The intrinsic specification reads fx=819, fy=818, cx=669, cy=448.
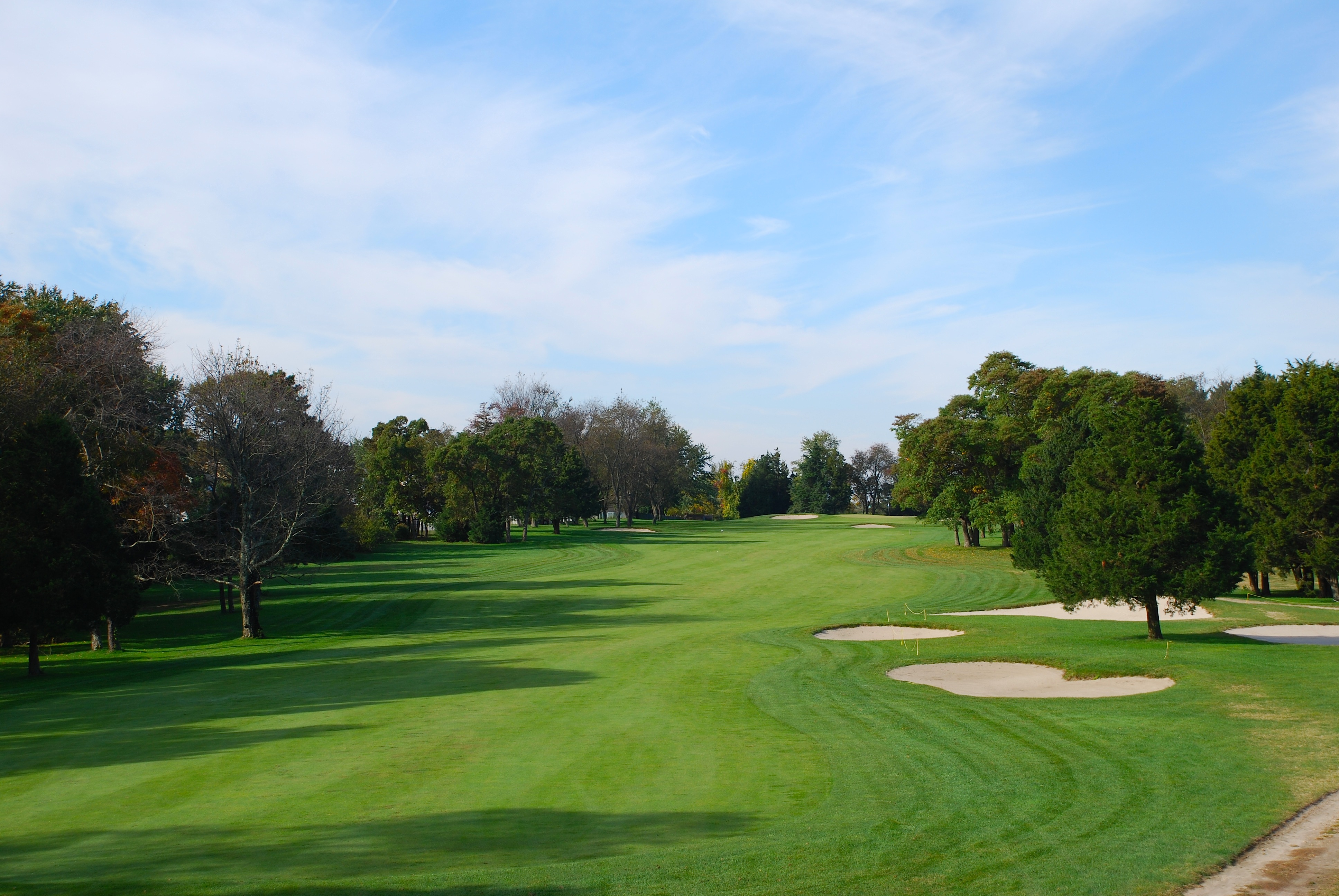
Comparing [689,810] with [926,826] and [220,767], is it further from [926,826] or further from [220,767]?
[220,767]

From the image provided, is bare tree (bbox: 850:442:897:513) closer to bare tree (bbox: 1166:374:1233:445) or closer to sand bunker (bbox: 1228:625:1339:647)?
bare tree (bbox: 1166:374:1233:445)

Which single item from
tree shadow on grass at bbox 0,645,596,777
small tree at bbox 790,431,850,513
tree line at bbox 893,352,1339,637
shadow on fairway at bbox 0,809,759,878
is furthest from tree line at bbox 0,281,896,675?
small tree at bbox 790,431,850,513

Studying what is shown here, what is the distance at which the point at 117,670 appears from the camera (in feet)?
71.8

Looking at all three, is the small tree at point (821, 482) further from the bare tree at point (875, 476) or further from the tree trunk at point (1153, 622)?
the tree trunk at point (1153, 622)

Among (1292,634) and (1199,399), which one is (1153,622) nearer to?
(1292,634)

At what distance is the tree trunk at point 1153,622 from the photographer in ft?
62.5

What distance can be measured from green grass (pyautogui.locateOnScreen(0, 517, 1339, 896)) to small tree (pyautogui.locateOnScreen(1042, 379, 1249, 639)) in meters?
1.58

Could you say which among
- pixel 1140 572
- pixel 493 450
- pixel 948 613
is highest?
pixel 493 450

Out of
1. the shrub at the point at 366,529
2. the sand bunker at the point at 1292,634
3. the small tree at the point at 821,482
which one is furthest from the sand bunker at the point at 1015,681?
the small tree at the point at 821,482

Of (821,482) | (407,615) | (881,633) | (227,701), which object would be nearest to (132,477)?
(407,615)

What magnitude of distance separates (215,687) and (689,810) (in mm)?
13691

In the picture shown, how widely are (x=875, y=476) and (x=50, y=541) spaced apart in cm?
11189

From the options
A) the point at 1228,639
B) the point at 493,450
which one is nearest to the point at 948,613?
the point at 1228,639

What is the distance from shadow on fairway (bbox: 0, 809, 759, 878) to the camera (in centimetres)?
709
